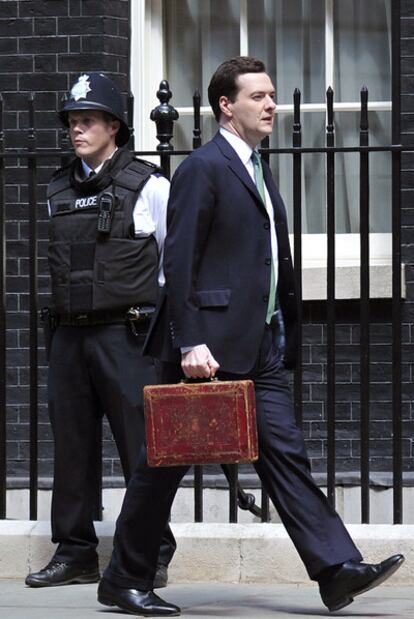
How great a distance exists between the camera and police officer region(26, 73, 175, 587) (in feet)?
20.3

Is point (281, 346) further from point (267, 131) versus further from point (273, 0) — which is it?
point (273, 0)

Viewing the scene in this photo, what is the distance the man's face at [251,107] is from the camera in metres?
5.65

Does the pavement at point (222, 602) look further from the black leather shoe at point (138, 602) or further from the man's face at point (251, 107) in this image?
the man's face at point (251, 107)

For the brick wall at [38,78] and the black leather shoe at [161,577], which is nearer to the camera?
the black leather shoe at [161,577]

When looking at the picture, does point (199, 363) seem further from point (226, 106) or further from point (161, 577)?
point (161, 577)

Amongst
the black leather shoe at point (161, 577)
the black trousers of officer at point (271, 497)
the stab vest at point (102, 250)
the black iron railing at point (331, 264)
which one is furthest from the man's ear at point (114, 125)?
the black leather shoe at point (161, 577)

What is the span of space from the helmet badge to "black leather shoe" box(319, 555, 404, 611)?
2.07m

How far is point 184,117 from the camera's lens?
29.2 ft

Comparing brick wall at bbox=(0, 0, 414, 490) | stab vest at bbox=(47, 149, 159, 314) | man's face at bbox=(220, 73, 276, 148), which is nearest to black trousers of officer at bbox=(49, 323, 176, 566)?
stab vest at bbox=(47, 149, 159, 314)

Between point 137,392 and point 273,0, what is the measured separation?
11.0 ft

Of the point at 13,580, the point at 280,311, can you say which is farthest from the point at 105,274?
the point at 13,580

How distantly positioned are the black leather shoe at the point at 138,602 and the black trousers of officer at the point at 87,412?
56cm

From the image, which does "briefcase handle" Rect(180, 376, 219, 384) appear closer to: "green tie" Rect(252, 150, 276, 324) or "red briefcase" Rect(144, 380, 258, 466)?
"red briefcase" Rect(144, 380, 258, 466)

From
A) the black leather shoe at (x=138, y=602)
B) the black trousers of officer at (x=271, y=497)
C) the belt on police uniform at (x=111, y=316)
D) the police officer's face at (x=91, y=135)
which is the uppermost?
the police officer's face at (x=91, y=135)
